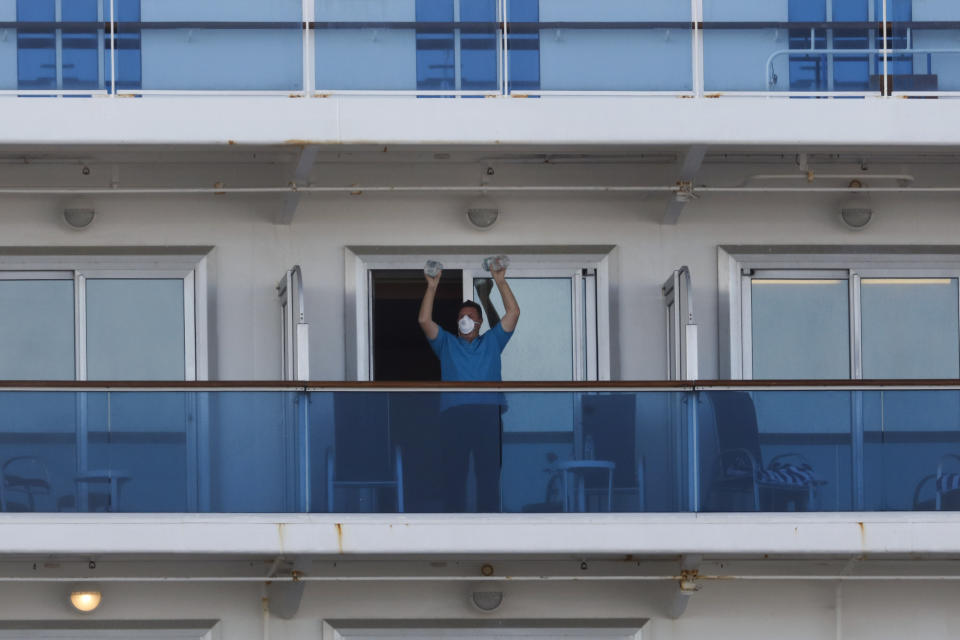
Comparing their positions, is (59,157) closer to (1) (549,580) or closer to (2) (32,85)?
(2) (32,85)

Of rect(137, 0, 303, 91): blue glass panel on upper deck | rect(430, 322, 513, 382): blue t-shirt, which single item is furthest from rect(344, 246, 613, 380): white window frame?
rect(137, 0, 303, 91): blue glass panel on upper deck

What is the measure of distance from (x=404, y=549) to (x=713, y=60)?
4.45 metres

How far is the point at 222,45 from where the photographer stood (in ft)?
53.8

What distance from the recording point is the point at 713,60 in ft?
54.2

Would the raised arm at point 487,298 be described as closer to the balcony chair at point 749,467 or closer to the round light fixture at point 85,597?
the balcony chair at point 749,467

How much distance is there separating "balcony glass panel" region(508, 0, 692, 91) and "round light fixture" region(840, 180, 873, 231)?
1875mm

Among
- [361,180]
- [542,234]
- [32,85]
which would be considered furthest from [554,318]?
[32,85]

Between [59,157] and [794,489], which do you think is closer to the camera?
[794,489]

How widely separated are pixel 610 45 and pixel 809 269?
2.59 m

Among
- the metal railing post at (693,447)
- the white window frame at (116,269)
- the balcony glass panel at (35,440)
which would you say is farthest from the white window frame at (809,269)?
the balcony glass panel at (35,440)

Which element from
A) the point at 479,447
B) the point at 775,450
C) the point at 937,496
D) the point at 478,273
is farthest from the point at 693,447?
the point at 478,273

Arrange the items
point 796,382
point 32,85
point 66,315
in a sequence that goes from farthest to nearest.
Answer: point 66,315 < point 32,85 < point 796,382

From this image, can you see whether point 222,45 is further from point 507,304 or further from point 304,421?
point 304,421

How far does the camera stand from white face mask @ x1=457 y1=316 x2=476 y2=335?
16203 mm
